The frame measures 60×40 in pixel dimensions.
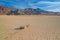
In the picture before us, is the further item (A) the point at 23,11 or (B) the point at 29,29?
(A) the point at 23,11

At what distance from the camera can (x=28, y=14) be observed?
3.38 m

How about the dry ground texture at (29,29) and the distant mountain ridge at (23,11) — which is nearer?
the dry ground texture at (29,29)

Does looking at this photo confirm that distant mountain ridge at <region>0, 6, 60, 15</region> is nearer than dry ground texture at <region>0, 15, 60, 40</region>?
No

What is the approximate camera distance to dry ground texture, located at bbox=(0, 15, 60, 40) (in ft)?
8.81

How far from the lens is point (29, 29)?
310cm

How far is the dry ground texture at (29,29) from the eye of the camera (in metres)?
2.69

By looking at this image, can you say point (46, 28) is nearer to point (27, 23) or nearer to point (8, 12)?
point (27, 23)

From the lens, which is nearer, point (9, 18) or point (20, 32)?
point (20, 32)

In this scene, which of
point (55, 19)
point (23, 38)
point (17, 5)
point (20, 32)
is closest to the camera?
point (23, 38)

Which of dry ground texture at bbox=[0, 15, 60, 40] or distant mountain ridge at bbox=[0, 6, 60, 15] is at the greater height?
distant mountain ridge at bbox=[0, 6, 60, 15]

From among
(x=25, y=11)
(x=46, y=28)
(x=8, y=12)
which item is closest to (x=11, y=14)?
(x=8, y=12)

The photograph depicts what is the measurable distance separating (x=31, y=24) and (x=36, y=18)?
418mm

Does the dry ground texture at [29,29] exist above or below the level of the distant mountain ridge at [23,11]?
below

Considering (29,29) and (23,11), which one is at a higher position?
(23,11)
